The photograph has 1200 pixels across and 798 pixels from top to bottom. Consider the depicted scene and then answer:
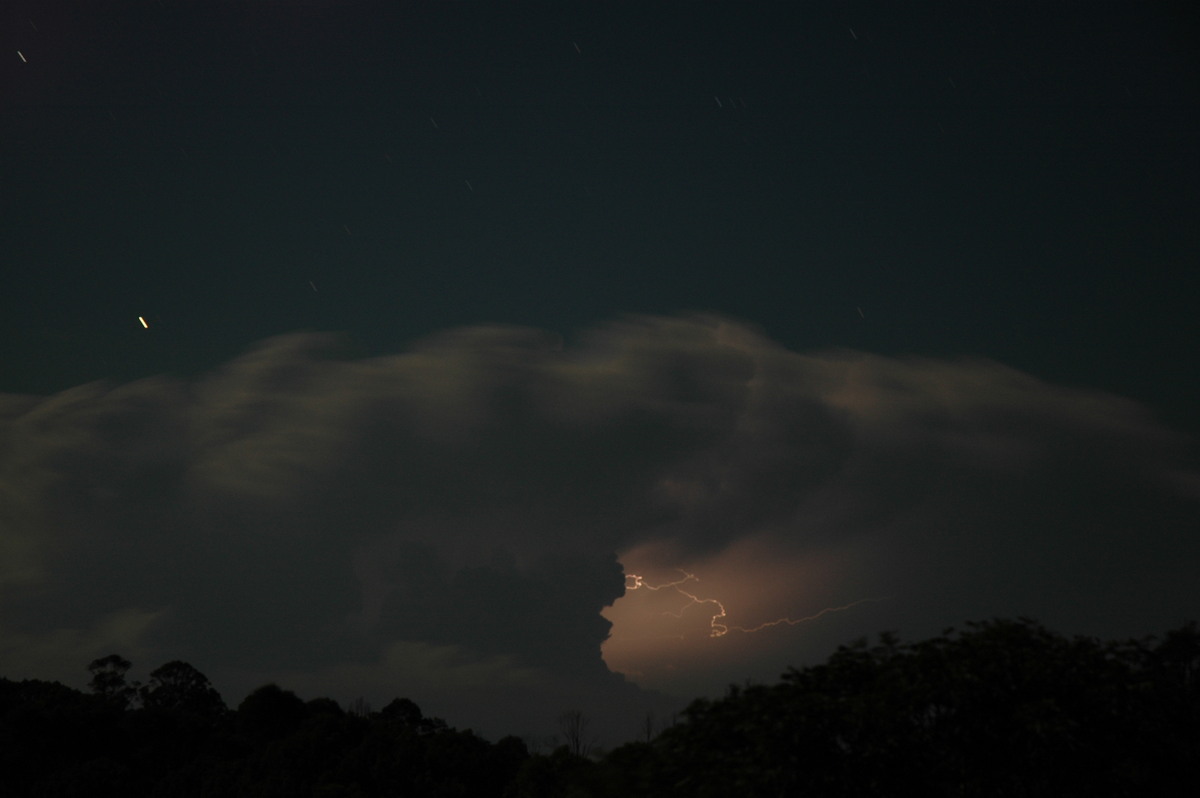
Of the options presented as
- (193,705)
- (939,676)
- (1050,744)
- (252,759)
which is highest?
(193,705)

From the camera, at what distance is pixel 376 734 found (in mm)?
74875

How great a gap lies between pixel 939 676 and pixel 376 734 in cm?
5948

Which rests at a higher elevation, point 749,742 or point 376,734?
point 376,734

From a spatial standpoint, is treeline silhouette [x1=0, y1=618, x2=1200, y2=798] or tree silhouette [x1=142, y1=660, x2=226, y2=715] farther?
tree silhouette [x1=142, y1=660, x2=226, y2=715]

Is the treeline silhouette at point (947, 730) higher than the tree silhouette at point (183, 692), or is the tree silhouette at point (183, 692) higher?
the tree silhouette at point (183, 692)

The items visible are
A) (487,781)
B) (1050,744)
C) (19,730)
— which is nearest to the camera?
(1050,744)

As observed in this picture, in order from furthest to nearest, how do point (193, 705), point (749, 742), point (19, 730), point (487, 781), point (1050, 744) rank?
point (193, 705)
point (19, 730)
point (487, 781)
point (749, 742)
point (1050, 744)

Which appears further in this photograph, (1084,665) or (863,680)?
(863,680)

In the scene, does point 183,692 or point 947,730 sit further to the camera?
point 183,692

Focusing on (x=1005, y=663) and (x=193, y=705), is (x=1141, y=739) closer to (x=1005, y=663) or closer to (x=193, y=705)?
(x=1005, y=663)

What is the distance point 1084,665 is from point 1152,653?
240 centimetres

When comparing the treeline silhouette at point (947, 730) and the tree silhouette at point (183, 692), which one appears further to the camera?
the tree silhouette at point (183, 692)

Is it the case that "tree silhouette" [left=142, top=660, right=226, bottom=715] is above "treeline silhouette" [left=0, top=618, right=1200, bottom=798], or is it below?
above

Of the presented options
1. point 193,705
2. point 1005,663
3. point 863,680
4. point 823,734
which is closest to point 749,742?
point 823,734
